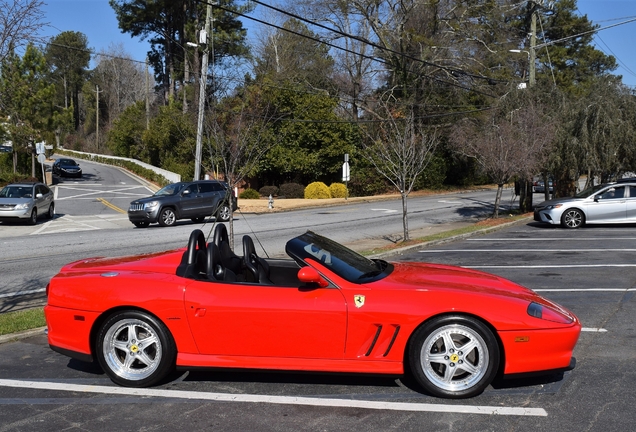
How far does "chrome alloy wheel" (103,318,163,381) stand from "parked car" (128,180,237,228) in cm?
1715

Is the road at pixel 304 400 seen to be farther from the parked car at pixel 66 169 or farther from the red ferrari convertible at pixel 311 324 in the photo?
the parked car at pixel 66 169

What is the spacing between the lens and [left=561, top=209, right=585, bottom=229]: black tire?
1948 centimetres

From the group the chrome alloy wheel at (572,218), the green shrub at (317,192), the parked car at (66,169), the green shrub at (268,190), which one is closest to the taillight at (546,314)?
the chrome alloy wheel at (572,218)

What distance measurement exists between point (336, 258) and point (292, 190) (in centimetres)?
3636

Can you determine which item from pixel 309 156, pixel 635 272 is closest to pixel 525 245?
pixel 635 272

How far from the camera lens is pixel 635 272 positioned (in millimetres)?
10898

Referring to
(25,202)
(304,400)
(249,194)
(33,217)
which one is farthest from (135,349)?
(249,194)

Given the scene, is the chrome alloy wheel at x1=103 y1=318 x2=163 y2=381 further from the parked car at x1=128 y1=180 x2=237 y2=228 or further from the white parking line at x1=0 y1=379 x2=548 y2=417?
the parked car at x1=128 y1=180 x2=237 y2=228

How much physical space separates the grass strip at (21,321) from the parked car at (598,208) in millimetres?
16037

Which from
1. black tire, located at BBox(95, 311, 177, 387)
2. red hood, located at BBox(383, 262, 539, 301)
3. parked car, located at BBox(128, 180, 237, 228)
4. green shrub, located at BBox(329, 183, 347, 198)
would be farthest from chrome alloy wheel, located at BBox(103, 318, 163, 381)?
green shrub, located at BBox(329, 183, 347, 198)

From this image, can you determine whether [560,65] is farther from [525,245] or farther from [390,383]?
[390,383]

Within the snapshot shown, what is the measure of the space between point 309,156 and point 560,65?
29243 mm

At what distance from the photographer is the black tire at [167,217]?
2316cm

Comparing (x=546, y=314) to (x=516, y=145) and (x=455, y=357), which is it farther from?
(x=516, y=145)
